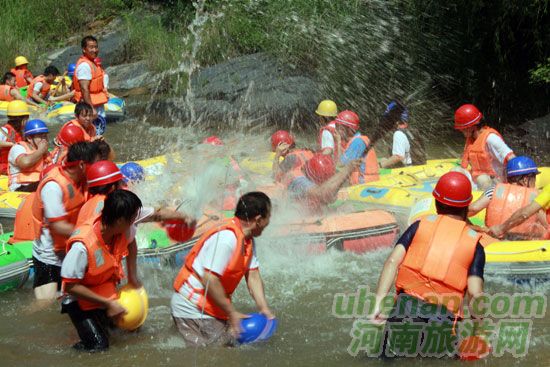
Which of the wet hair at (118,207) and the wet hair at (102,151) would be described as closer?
the wet hair at (118,207)

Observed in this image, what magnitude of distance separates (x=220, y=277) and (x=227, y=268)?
8cm

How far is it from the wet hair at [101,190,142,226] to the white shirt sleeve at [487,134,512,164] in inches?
202

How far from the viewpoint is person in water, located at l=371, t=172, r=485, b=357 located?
15.1 feet

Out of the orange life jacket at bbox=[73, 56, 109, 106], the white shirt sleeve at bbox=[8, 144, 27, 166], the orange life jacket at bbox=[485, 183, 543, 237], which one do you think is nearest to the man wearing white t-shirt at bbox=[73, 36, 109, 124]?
the orange life jacket at bbox=[73, 56, 109, 106]

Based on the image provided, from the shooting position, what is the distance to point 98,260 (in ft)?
16.4

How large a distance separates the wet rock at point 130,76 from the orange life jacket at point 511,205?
14.3 meters

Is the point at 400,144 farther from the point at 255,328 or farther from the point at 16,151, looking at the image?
the point at 255,328

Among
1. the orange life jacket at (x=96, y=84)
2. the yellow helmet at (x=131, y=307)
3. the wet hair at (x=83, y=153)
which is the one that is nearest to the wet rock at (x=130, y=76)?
the orange life jacket at (x=96, y=84)

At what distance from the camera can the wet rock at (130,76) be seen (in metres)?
20.6

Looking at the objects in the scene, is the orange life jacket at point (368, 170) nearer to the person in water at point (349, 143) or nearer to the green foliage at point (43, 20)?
the person in water at point (349, 143)

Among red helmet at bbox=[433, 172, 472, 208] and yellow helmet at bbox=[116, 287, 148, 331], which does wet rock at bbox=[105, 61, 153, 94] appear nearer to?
yellow helmet at bbox=[116, 287, 148, 331]

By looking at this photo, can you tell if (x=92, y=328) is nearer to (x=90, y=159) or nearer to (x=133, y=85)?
(x=90, y=159)

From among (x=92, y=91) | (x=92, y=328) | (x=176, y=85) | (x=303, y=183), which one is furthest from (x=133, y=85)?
(x=92, y=328)

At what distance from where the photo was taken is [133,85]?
20625mm
